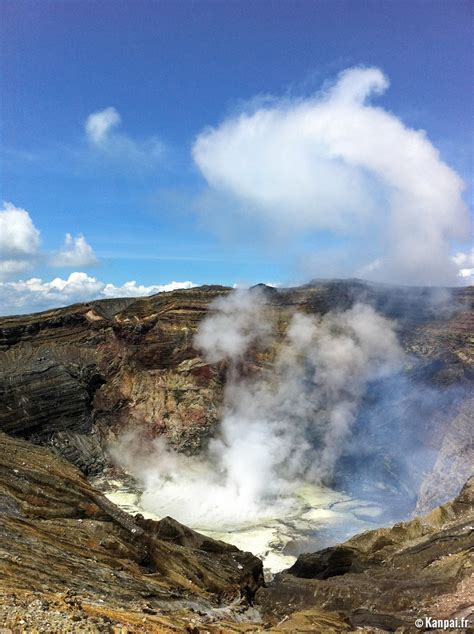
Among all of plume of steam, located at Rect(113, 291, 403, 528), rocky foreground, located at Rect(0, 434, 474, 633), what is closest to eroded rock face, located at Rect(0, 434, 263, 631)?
rocky foreground, located at Rect(0, 434, 474, 633)

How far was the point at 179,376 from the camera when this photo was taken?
42812 mm

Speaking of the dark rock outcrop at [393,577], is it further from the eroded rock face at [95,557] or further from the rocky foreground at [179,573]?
the eroded rock face at [95,557]

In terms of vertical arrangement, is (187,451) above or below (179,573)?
A: above

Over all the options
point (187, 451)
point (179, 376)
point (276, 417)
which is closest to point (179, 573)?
point (187, 451)

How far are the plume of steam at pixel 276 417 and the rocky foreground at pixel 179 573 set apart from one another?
13.4 m

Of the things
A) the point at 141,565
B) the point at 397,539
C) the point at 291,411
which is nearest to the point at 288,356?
the point at 291,411

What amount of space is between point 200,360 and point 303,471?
42.3ft

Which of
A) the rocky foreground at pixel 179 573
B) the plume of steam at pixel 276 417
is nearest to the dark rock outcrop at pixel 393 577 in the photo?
the rocky foreground at pixel 179 573

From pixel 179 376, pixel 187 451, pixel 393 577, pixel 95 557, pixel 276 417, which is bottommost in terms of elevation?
pixel 393 577

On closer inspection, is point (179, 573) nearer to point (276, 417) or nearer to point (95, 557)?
point (95, 557)

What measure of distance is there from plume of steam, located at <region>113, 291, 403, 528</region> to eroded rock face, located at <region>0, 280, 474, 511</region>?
126cm

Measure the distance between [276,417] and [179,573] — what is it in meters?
22.9

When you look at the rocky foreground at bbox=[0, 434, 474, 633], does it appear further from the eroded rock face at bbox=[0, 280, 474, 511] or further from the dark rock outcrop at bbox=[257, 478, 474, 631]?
the eroded rock face at bbox=[0, 280, 474, 511]

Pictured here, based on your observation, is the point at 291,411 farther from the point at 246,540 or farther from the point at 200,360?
the point at 246,540
